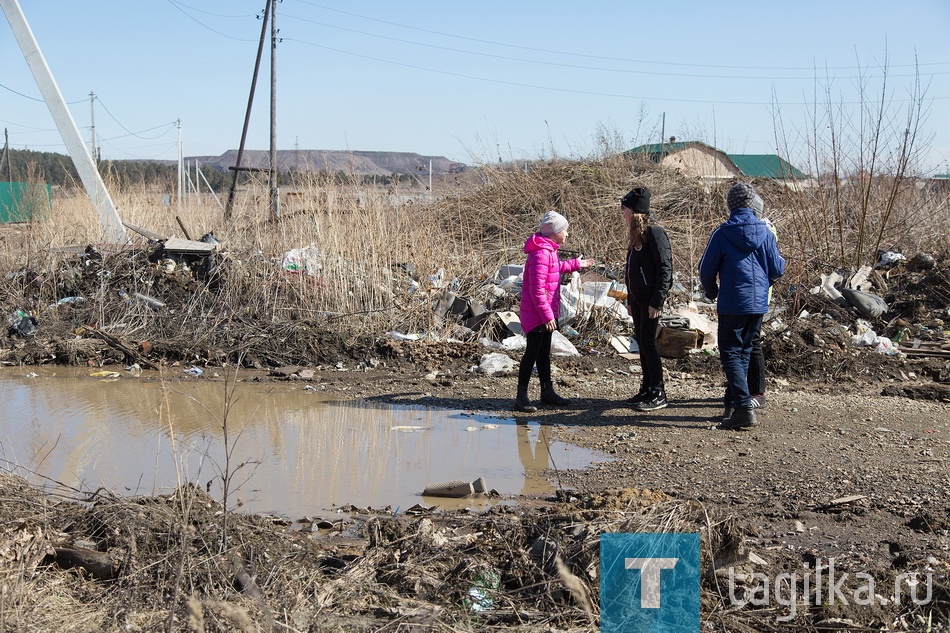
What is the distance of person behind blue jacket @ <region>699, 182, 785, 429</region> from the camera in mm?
6016

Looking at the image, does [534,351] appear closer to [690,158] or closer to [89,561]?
[89,561]

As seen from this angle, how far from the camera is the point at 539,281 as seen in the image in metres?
6.60

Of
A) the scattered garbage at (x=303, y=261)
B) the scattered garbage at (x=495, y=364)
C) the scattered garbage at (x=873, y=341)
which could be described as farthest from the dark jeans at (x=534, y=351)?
the scattered garbage at (x=873, y=341)

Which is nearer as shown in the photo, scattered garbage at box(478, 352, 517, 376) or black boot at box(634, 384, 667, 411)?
black boot at box(634, 384, 667, 411)

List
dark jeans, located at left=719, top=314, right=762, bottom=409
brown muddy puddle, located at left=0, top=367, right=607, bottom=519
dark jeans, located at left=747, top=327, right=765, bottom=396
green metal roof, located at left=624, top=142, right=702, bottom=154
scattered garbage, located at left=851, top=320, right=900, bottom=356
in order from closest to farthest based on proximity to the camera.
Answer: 1. brown muddy puddle, located at left=0, top=367, right=607, bottom=519
2. dark jeans, located at left=719, top=314, right=762, bottom=409
3. dark jeans, located at left=747, top=327, right=765, bottom=396
4. scattered garbage, located at left=851, top=320, right=900, bottom=356
5. green metal roof, located at left=624, top=142, right=702, bottom=154

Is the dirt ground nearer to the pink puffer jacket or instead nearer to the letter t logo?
the letter t logo

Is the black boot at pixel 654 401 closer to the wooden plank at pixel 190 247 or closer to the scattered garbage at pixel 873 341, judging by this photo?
the scattered garbage at pixel 873 341


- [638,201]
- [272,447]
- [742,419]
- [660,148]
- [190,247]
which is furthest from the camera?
[660,148]

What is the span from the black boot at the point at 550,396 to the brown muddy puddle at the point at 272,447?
53cm

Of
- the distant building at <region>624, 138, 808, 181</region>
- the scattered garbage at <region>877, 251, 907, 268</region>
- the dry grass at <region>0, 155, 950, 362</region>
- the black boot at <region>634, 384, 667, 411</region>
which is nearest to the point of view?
the black boot at <region>634, 384, 667, 411</region>

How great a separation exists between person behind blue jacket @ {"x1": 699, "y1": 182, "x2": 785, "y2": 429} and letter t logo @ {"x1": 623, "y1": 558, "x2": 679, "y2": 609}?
3.10m

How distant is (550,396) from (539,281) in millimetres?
1116

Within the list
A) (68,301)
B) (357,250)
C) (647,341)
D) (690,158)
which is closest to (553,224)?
(647,341)

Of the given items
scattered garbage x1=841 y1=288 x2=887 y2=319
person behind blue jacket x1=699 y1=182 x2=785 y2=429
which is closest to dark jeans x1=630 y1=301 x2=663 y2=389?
person behind blue jacket x1=699 y1=182 x2=785 y2=429
